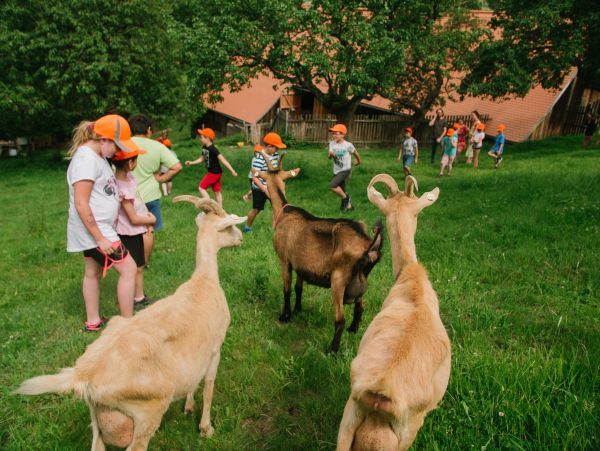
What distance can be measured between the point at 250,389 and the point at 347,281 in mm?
1404

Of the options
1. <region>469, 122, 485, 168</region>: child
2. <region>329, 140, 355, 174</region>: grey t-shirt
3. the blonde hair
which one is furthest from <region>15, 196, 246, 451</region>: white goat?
<region>469, 122, 485, 168</region>: child

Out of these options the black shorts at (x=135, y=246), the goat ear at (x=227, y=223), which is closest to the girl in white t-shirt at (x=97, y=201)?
the black shorts at (x=135, y=246)

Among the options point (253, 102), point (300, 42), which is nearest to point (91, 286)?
point (300, 42)

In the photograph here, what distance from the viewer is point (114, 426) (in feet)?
8.27

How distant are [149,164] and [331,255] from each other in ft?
8.90

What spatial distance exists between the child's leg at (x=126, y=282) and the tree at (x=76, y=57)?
1364 cm

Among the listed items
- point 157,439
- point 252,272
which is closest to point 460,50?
point 252,272

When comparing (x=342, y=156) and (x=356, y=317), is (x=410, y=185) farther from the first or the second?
(x=342, y=156)

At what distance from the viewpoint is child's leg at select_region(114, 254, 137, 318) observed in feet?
13.9

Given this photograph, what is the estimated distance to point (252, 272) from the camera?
20.0 feet

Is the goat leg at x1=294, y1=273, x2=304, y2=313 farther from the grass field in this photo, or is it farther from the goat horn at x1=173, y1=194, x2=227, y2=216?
the goat horn at x1=173, y1=194, x2=227, y2=216

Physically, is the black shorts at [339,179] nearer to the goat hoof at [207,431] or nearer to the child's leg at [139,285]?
the child's leg at [139,285]

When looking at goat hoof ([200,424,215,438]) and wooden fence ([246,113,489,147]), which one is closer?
goat hoof ([200,424,215,438])

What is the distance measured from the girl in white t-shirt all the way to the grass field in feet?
2.93
